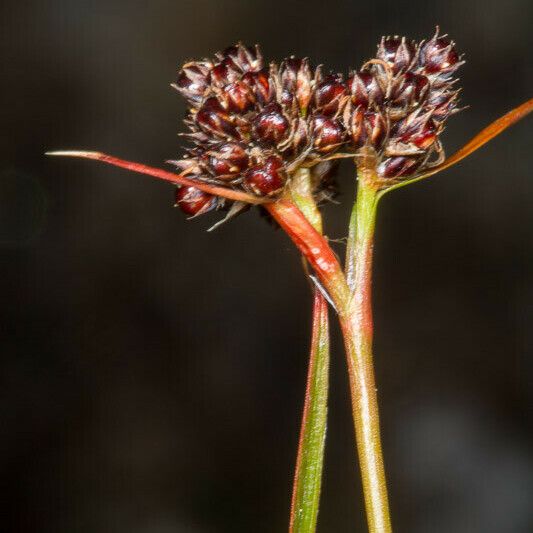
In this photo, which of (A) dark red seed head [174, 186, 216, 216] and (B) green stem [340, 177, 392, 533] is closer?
(B) green stem [340, 177, 392, 533]

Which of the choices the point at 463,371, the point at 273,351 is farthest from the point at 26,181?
the point at 463,371

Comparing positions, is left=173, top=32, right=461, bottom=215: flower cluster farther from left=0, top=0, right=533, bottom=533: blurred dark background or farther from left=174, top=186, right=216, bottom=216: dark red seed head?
left=0, top=0, right=533, bottom=533: blurred dark background

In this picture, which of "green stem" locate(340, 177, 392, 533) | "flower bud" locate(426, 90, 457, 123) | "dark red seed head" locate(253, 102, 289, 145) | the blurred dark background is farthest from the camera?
the blurred dark background

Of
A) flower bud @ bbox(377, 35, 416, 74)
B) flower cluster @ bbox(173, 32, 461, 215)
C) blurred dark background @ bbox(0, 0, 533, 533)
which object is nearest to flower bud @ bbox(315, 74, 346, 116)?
flower cluster @ bbox(173, 32, 461, 215)

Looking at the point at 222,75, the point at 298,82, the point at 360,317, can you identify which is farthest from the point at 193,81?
the point at 360,317

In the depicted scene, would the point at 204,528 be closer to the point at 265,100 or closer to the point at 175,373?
the point at 175,373

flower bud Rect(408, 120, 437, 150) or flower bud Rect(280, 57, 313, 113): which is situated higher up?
flower bud Rect(280, 57, 313, 113)

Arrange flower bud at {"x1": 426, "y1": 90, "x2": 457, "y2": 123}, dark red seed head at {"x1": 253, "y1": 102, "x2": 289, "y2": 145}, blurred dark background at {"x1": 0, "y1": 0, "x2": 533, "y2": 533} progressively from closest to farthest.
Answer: dark red seed head at {"x1": 253, "y1": 102, "x2": 289, "y2": 145} < flower bud at {"x1": 426, "y1": 90, "x2": 457, "y2": 123} < blurred dark background at {"x1": 0, "y1": 0, "x2": 533, "y2": 533}
